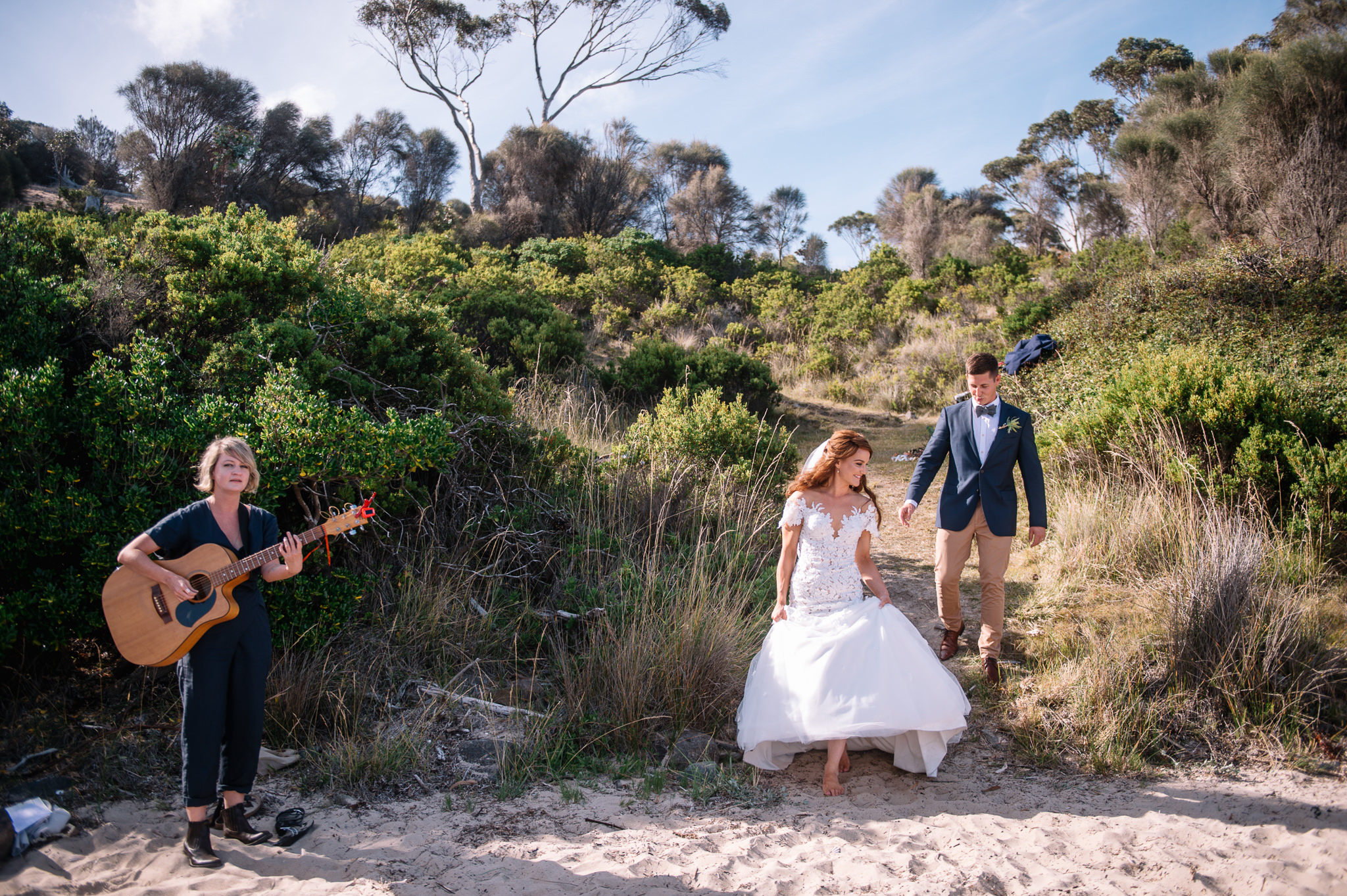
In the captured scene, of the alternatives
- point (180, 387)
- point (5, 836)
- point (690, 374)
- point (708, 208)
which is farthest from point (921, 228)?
point (5, 836)

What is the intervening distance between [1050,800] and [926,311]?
15.8 meters

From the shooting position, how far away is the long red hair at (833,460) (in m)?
4.00

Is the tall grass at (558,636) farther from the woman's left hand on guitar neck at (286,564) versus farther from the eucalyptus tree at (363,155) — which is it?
the eucalyptus tree at (363,155)

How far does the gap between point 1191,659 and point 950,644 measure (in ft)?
4.65

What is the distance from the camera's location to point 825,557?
4.05m

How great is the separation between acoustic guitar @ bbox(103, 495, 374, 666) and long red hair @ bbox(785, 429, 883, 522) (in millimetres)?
2808

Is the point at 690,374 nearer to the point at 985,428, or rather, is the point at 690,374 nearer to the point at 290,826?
the point at 985,428

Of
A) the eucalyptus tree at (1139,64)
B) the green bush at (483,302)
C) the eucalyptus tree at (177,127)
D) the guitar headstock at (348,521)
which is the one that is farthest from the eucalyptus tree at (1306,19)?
the eucalyptus tree at (177,127)

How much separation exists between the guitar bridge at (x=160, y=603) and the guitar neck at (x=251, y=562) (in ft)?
0.67

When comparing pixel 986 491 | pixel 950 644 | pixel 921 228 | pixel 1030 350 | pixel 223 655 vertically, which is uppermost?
pixel 921 228

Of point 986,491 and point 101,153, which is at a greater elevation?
point 101,153

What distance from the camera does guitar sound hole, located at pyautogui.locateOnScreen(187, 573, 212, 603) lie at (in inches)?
128

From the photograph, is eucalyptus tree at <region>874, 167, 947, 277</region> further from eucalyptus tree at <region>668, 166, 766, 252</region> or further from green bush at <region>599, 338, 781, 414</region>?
green bush at <region>599, 338, 781, 414</region>

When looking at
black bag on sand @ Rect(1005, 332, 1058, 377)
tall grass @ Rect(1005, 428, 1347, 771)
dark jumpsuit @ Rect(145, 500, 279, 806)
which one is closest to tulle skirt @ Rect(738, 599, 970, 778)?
tall grass @ Rect(1005, 428, 1347, 771)
